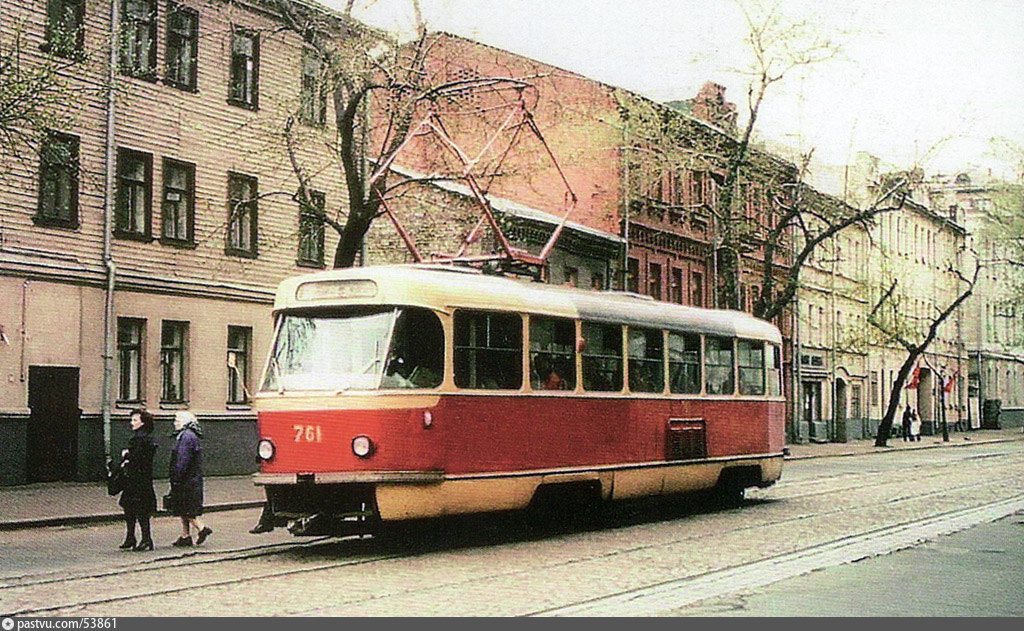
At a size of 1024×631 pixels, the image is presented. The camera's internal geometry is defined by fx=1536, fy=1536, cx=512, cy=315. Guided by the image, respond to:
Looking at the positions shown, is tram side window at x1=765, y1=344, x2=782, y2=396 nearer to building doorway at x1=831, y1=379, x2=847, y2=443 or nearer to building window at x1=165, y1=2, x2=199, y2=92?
building window at x1=165, y1=2, x2=199, y2=92

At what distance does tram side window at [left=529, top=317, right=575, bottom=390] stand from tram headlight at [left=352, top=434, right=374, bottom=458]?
105 inches

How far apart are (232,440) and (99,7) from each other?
31.0 feet

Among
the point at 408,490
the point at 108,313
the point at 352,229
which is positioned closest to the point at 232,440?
the point at 108,313

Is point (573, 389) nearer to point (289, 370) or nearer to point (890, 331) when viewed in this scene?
point (289, 370)

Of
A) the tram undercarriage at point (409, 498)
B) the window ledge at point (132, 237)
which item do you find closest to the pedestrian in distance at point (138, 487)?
the tram undercarriage at point (409, 498)

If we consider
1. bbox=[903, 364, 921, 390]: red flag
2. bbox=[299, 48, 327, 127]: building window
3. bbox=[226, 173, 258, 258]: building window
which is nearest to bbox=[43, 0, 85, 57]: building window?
bbox=[299, 48, 327, 127]: building window

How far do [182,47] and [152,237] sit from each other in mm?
4101

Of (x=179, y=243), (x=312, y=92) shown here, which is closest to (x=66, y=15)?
(x=312, y=92)

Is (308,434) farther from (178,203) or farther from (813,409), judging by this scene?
(813,409)

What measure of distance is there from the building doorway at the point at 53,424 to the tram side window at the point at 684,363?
501 inches

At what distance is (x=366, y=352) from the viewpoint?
52.9 ft

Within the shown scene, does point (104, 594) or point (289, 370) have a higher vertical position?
point (289, 370)

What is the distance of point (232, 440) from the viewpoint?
3288 cm

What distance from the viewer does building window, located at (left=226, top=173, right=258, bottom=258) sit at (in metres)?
33.2
